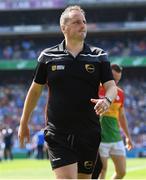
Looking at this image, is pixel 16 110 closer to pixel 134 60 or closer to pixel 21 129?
pixel 134 60

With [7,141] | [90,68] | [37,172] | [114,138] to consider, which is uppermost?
[90,68]

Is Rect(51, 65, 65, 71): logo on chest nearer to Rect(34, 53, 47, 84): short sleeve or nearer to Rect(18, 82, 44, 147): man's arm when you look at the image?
Rect(34, 53, 47, 84): short sleeve

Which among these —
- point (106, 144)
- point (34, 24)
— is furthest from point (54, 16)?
point (106, 144)

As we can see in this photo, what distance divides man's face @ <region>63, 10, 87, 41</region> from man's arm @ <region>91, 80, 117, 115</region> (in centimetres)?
53

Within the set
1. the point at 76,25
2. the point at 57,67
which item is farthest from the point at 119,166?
the point at 76,25

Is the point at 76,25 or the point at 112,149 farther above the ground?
the point at 76,25

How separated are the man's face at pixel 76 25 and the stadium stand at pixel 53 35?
131 feet

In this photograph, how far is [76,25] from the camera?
20.6ft

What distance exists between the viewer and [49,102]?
21.1 ft

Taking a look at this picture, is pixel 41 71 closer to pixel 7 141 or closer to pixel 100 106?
pixel 100 106

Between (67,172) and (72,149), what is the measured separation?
26 cm

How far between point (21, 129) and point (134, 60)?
41.9m

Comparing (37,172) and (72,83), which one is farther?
(37,172)

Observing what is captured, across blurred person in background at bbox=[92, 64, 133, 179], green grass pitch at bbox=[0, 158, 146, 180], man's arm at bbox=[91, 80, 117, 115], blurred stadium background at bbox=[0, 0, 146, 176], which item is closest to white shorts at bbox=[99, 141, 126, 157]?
blurred person in background at bbox=[92, 64, 133, 179]
